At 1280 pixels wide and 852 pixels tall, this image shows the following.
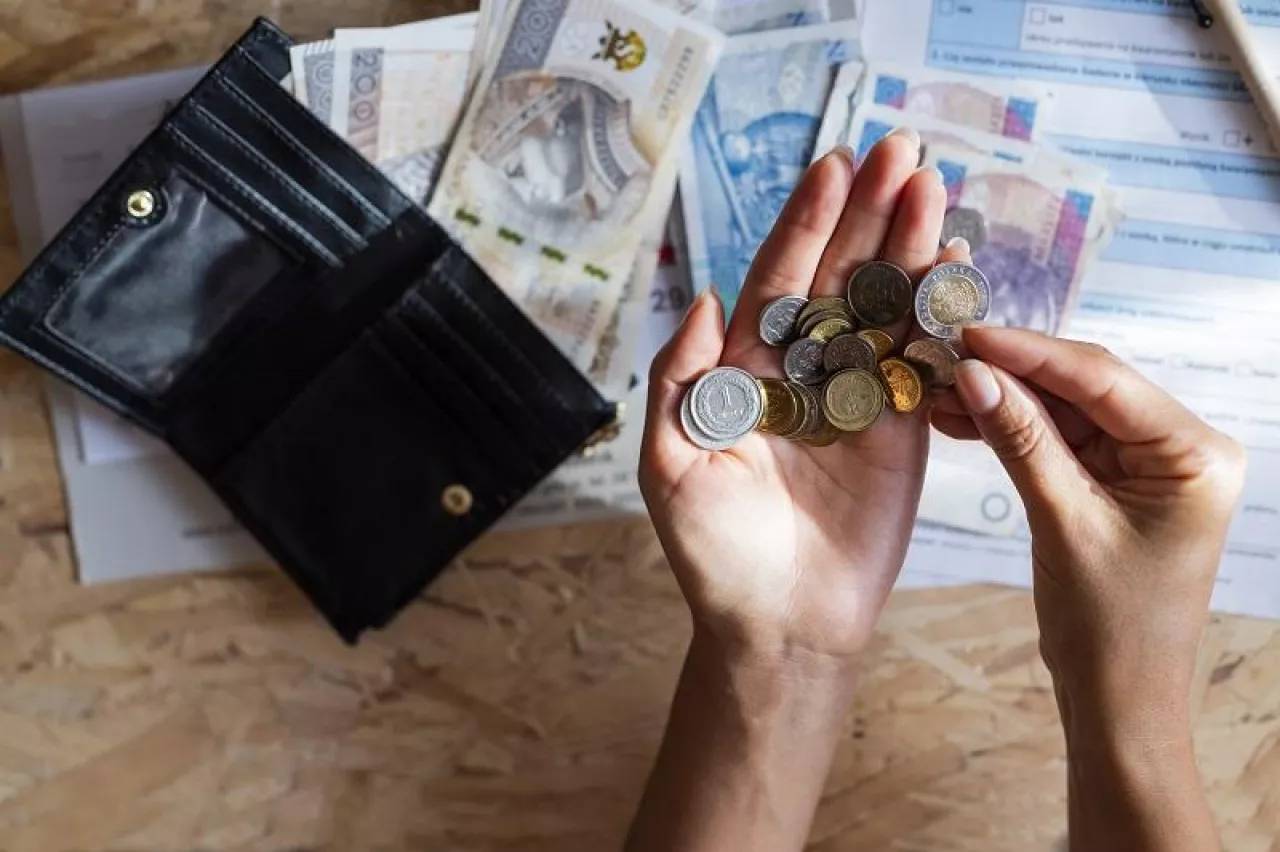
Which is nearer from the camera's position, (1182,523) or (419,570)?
(1182,523)

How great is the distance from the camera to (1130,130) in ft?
3.21

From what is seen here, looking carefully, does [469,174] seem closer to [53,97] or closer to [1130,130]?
[53,97]

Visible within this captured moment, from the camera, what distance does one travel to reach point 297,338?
0.93 metres

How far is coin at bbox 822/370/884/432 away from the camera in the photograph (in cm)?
78

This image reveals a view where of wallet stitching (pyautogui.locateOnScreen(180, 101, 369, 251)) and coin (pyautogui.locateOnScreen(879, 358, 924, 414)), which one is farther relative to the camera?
wallet stitching (pyautogui.locateOnScreen(180, 101, 369, 251))

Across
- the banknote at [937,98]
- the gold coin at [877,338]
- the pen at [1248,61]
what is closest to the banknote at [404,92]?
the banknote at [937,98]

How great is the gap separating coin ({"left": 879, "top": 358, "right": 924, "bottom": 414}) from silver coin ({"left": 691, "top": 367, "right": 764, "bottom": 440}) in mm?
96

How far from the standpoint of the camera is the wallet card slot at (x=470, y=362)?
916 millimetres

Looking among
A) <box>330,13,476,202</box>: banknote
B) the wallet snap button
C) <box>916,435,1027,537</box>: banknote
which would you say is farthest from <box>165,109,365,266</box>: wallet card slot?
<box>916,435,1027,537</box>: banknote

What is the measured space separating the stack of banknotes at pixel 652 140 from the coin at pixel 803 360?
22 cm

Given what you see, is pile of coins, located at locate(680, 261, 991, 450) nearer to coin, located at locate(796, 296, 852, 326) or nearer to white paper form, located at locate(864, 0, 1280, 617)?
coin, located at locate(796, 296, 852, 326)

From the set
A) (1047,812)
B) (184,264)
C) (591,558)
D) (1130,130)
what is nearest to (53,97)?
(184,264)

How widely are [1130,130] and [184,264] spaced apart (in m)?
0.83

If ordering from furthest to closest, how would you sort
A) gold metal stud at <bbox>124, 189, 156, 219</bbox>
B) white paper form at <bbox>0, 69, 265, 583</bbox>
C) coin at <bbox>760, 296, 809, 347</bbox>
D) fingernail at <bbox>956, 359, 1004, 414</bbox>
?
white paper form at <bbox>0, 69, 265, 583</bbox>
gold metal stud at <bbox>124, 189, 156, 219</bbox>
coin at <bbox>760, 296, 809, 347</bbox>
fingernail at <bbox>956, 359, 1004, 414</bbox>
